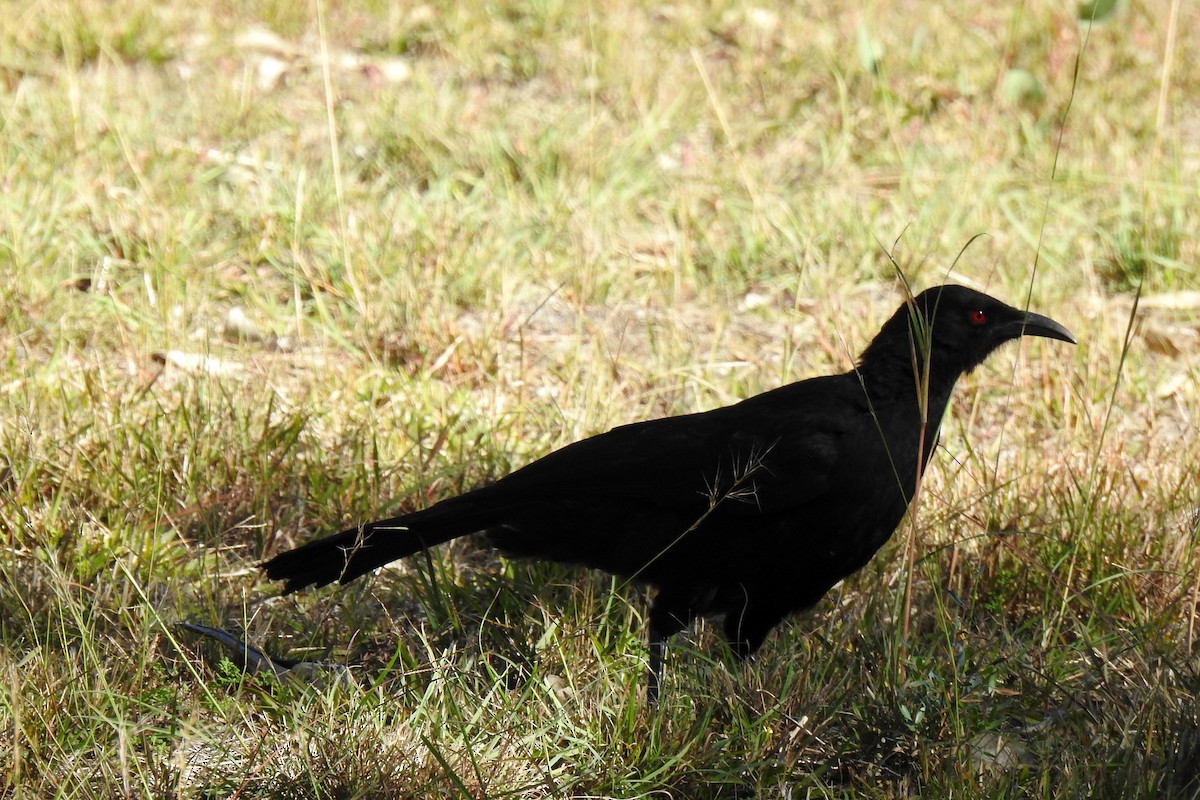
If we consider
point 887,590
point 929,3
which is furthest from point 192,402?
point 929,3

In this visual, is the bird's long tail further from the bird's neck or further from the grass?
the bird's neck

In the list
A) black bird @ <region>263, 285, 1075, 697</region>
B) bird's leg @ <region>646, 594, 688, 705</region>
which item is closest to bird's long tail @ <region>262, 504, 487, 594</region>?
black bird @ <region>263, 285, 1075, 697</region>

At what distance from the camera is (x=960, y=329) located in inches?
127

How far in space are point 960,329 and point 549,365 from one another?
1.60m

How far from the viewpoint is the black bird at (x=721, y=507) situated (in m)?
2.88

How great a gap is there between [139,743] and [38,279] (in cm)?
234

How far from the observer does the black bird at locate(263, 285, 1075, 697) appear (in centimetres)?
288

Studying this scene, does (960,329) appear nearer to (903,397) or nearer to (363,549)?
(903,397)

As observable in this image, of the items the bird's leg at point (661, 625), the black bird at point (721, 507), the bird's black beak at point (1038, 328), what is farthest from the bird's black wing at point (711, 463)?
the bird's black beak at point (1038, 328)

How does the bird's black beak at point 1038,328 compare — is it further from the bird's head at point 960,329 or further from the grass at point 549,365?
the grass at point 549,365

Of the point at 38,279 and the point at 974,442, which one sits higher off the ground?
the point at 38,279

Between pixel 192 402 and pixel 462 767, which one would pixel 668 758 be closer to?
pixel 462 767

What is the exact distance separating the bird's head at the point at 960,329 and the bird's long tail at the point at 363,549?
1.02 meters

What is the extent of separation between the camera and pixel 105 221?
190 inches
